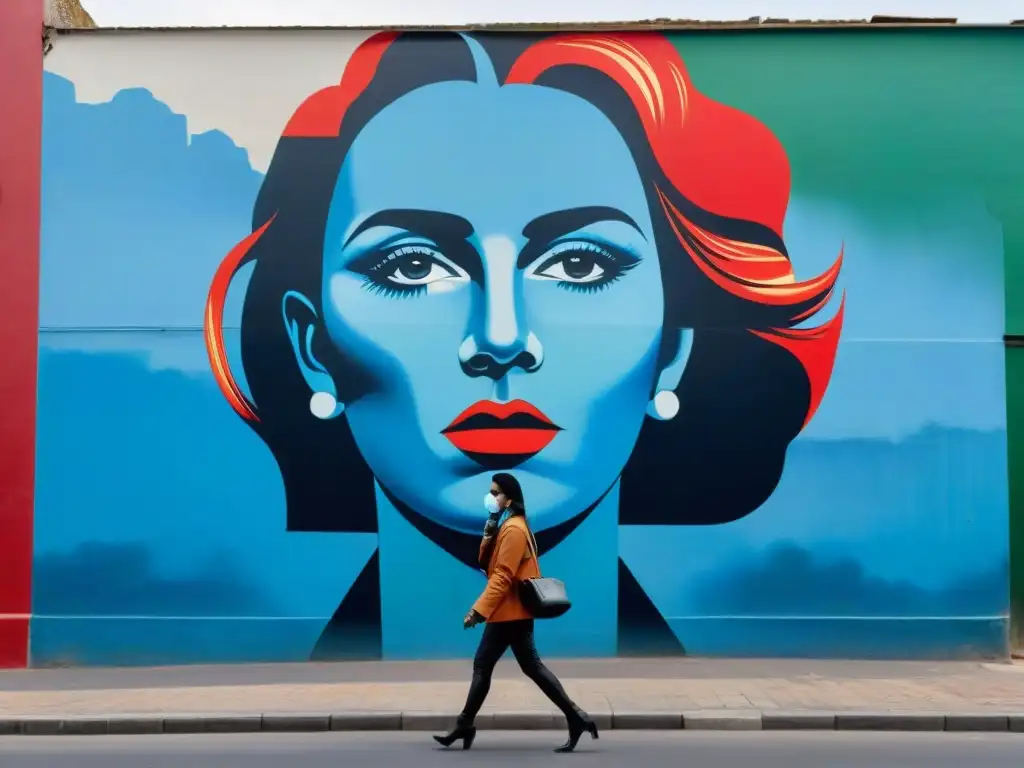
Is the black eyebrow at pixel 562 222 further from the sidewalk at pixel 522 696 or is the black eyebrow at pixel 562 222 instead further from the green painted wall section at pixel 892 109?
the sidewalk at pixel 522 696

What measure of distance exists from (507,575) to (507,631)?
1.33ft

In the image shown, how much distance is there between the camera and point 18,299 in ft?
37.9

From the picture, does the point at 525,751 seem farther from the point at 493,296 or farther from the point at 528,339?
the point at 493,296

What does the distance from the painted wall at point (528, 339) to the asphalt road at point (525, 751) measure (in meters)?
2.78

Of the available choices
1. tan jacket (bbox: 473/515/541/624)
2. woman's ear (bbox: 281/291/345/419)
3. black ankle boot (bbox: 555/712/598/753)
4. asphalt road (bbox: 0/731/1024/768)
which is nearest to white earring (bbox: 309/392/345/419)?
woman's ear (bbox: 281/291/345/419)

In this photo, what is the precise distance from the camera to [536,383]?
11.4 metres

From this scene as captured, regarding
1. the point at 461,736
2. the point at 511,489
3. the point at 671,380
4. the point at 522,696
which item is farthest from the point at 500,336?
the point at 461,736

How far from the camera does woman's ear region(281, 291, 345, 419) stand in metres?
11.4

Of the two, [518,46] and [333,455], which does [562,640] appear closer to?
[333,455]

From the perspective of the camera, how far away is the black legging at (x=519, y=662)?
309 inches

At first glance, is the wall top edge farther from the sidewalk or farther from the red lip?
the sidewalk

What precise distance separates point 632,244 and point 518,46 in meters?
2.34

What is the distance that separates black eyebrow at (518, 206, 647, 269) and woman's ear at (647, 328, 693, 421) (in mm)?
1085

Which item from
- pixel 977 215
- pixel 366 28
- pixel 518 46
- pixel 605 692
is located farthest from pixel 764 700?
pixel 366 28
